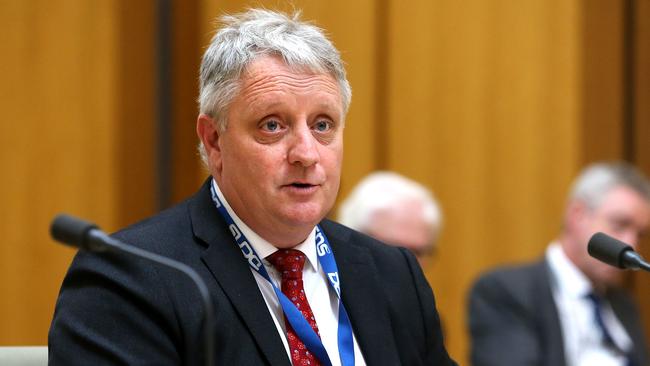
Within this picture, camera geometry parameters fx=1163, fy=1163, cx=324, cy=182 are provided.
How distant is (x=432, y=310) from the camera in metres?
2.62

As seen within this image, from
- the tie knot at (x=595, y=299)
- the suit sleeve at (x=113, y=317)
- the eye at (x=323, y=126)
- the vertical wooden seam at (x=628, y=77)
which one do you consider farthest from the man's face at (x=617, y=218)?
the suit sleeve at (x=113, y=317)

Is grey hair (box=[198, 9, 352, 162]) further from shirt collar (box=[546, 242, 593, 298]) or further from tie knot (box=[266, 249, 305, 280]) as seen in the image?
shirt collar (box=[546, 242, 593, 298])

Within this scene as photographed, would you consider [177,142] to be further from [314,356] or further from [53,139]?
[314,356]

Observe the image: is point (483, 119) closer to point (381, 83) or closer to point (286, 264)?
point (381, 83)

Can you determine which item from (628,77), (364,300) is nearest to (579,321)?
(628,77)

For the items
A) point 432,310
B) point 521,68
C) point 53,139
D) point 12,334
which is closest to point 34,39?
point 53,139

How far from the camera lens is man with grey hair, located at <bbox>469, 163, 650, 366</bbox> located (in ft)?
15.0

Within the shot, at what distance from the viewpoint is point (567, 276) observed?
4832mm

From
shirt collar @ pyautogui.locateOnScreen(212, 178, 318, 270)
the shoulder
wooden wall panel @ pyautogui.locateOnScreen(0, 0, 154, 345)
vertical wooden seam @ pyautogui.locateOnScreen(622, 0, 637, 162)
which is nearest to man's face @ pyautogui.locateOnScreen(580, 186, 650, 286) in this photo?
vertical wooden seam @ pyautogui.locateOnScreen(622, 0, 637, 162)

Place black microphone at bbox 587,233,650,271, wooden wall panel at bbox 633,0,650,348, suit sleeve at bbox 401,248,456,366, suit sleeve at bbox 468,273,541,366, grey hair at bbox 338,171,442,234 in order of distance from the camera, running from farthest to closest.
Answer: wooden wall panel at bbox 633,0,650,348 → grey hair at bbox 338,171,442,234 → suit sleeve at bbox 468,273,541,366 → suit sleeve at bbox 401,248,456,366 → black microphone at bbox 587,233,650,271

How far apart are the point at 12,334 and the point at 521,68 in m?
2.62

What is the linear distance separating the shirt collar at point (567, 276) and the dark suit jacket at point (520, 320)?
0.24ft

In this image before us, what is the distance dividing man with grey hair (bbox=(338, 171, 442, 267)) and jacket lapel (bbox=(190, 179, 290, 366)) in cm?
221

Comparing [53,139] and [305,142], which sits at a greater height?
[305,142]
